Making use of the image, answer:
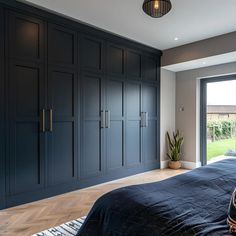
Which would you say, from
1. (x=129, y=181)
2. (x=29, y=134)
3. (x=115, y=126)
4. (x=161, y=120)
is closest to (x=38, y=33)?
(x=29, y=134)

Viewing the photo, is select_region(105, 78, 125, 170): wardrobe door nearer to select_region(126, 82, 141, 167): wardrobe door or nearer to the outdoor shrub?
select_region(126, 82, 141, 167): wardrobe door

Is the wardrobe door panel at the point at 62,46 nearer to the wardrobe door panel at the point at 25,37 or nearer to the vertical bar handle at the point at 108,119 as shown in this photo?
the wardrobe door panel at the point at 25,37

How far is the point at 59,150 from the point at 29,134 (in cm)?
52

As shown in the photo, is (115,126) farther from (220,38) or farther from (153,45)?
(220,38)

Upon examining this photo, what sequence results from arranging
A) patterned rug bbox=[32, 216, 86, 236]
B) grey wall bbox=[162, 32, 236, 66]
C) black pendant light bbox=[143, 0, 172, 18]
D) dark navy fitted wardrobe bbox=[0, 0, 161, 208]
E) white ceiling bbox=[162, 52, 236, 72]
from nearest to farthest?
1. black pendant light bbox=[143, 0, 172, 18]
2. patterned rug bbox=[32, 216, 86, 236]
3. dark navy fitted wardrobe bbox=[0, 0, 161, 208]
4. grey wall bbox=[162, 32, 236, 66]
5. white ceiling bbox=[162, 52, 236, 72]

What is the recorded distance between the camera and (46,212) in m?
2.68

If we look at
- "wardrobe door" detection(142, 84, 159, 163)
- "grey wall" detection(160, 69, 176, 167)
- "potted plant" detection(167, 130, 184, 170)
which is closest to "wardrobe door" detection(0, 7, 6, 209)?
"wardrobe door" detection(142, 84, 159, 163)

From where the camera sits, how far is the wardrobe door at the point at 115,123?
12.8ft

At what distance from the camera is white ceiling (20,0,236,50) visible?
284 cm

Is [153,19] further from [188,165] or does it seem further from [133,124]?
[188,165]

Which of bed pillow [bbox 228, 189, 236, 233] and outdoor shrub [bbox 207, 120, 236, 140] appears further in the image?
outdoor shrub [bbox 207, 120, 236, 140]

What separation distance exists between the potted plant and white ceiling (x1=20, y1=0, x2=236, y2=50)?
2.20 metres

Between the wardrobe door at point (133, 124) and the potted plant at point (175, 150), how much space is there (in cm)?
100

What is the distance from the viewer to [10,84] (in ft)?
9.05
